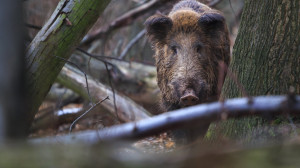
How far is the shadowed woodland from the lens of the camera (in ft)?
5.28

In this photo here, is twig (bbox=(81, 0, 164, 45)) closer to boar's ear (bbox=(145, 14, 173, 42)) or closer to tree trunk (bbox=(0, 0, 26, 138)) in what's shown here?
boar's ear (bbox=(145, 14, 173, 42))

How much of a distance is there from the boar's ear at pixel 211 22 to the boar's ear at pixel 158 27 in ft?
1.80

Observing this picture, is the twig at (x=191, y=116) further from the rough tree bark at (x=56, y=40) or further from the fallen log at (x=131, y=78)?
the fallen log at (x=131, y=78)

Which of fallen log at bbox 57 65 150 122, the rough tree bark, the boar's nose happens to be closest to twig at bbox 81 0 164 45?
fallen log at bbox 57 65 150 122

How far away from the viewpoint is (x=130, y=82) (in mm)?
10188

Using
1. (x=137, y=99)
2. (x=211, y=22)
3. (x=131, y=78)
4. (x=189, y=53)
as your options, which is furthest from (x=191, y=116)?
(x=131, y=78)

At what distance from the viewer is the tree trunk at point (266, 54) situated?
3.93m

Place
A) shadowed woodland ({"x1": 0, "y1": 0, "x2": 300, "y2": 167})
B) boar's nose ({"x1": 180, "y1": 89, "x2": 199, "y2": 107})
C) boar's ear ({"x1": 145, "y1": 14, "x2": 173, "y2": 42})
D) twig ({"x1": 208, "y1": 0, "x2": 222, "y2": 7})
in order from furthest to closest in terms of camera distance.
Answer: twig ({"x1": 208, "y1": 0, "x2": 222, "y2": 7}) < boar's ear ({"x1": 145, "y1": 14, "x2": 173, "y2": 42}) < boar's nose ({"x1": 180, "y1": 89, "x2": 199, "y2": 107}) < shadowed woodland ({"x1": 0, "y1": 0, "x2": 300, "y2": 167})

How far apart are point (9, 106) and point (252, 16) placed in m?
3.21

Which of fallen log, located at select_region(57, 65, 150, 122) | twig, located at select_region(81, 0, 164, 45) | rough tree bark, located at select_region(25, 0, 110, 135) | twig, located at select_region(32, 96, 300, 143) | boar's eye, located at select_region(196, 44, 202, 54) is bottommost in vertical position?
fallen log, located at select_region(57, 65, 150, 122)

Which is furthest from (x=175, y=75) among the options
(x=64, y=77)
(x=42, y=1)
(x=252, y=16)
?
(x=42, y=1)

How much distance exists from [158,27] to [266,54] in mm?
2688

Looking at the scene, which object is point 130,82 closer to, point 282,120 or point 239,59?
point 239,59

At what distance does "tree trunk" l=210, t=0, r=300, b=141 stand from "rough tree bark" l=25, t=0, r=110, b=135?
1.77 m
